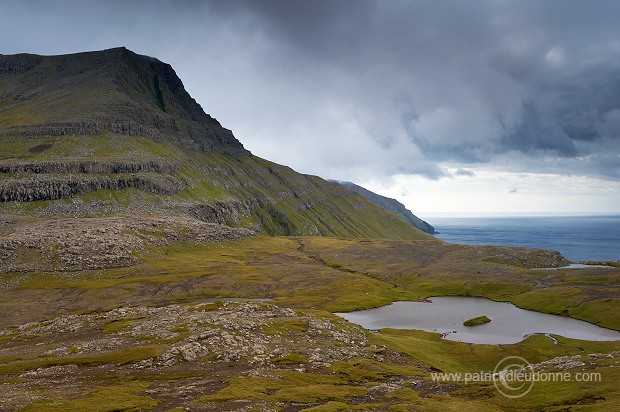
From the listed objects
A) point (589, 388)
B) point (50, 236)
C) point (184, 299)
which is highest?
point (50, 236)

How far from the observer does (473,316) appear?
12225cm

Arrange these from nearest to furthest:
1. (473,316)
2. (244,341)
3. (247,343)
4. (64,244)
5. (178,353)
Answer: (178,353) < (247,343) < (244,341) < (473,316) < (64,244)

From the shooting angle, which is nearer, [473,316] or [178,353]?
[178,353]

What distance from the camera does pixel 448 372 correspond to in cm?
7150

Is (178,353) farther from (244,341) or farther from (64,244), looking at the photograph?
(64,244)

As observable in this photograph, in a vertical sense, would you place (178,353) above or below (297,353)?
above

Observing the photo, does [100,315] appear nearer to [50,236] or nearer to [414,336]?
[414,336]

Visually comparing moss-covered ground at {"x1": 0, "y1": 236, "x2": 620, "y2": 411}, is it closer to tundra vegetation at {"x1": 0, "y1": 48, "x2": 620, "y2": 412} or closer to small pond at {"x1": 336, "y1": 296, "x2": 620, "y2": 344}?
tundra vegetation at {"x1": 0, "y1": 48, "x2": 620, "y2": 412}

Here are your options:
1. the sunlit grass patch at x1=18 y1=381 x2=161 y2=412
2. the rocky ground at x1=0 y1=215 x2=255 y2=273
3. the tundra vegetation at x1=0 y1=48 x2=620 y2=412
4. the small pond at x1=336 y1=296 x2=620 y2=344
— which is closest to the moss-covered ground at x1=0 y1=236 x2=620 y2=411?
the sunlit grass patch at x1=18 y1=381 x2=161 y2=412

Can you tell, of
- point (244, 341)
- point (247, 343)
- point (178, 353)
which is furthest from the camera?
point (244, 341)

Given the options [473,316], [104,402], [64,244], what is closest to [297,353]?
[104,402]

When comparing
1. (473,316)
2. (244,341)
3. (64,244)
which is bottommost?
(473,316)

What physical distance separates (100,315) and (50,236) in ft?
320

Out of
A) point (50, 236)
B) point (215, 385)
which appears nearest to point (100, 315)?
point (215, 385)
